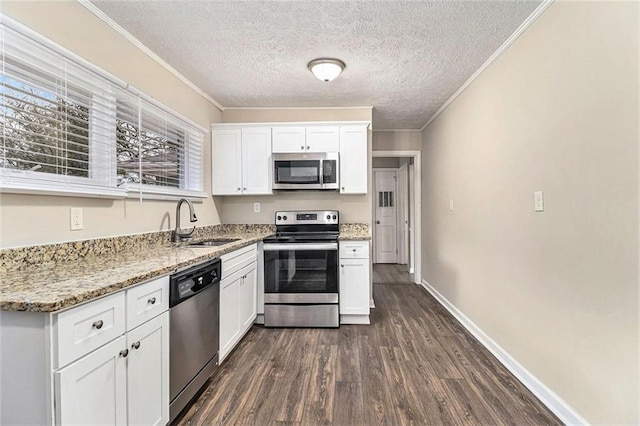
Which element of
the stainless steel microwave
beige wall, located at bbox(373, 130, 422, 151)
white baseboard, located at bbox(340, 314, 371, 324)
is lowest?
white baseboard, located at bbox(340, 314, 371, 324)

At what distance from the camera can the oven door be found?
309cm

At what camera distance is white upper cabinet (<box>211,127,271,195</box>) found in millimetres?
3514

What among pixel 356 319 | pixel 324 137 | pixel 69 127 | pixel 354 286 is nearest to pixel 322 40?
pixel 324 137

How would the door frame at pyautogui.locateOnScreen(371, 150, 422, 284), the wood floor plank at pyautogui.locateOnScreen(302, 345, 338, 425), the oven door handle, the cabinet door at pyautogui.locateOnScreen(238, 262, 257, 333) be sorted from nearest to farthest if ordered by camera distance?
the wood floor plank at pyautogui.locateOnScreen(302, 345, 338, 425) → the cabinet door at pyautogui.locateOnScreen(238, 262, 257, 333) → the oven door handle → the door frame at pyautogui.locateOnScreen(371, 150, 422, 284)

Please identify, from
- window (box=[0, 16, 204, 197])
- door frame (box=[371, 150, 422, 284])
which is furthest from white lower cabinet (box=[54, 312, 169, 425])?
door frame (box=[371, 150, 422, 284])

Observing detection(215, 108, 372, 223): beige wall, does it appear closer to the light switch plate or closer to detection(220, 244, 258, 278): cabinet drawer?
detection(220, 244, 258, 278): cabinet drawer

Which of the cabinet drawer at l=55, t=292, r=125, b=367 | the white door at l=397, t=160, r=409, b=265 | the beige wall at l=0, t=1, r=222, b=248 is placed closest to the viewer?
the cabinet drawer at l=55, t=292, r=125, b=367

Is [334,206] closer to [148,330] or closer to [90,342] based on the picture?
[148,330]

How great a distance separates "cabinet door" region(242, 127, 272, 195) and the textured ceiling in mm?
432

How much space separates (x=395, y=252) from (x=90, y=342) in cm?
616

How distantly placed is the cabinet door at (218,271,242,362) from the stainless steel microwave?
1.22m

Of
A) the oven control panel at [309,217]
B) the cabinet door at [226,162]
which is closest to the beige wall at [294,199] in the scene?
the oven control panel at [309,217]

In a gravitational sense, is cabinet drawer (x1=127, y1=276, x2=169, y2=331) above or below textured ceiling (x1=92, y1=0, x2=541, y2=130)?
below

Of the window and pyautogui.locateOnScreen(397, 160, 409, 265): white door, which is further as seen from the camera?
pyautogui.locateOnScreen(397, 160, 409, 265): white door
